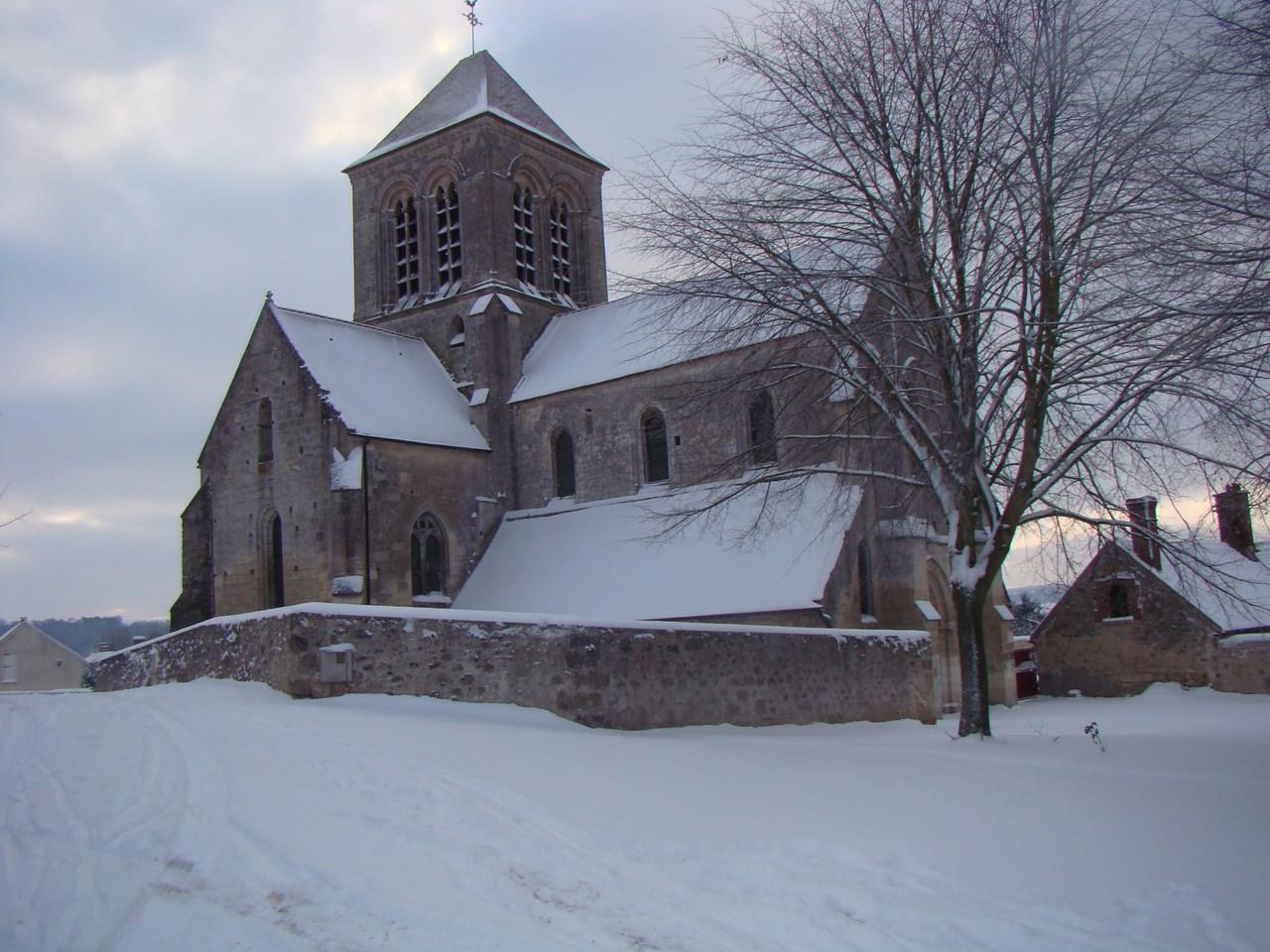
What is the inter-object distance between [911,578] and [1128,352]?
11.3m

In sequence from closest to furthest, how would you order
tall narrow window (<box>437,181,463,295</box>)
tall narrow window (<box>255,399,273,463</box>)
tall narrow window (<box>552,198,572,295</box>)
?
tall narrow window (<box>255,399,273,463</box>)
tall narrow window (<box>437,181,463,295</box>)
tall narrow window (<box>552,198,572,295</box>)

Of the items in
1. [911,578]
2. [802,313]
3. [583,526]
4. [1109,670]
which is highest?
[802,313]

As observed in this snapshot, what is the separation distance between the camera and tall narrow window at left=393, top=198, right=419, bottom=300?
32469 millimetres

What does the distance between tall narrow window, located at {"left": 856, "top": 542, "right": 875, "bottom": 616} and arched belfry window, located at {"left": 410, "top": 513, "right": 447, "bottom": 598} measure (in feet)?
32.0

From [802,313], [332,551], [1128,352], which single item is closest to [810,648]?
[802,313]

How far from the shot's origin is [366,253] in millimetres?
33125

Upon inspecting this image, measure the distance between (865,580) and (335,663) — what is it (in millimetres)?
13863

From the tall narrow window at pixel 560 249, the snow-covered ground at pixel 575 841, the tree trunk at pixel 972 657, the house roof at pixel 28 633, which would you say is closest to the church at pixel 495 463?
the tall narrow window at pixel 560 249

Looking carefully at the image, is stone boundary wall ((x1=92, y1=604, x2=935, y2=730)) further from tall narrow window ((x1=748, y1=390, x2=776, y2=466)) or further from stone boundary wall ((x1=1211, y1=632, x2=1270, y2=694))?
stone boundary wall ((x1=1211, y1=632, x2=1270, y2=694))

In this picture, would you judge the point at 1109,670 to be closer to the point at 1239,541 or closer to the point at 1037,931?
the point at 1239,541

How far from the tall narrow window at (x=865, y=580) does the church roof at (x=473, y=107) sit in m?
16.8

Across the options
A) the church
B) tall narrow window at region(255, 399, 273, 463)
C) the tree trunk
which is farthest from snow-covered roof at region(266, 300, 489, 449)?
the tree trunk

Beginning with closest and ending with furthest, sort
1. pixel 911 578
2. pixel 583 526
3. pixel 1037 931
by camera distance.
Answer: pixel 1037 931, pixel 911 578, pixel 583 526

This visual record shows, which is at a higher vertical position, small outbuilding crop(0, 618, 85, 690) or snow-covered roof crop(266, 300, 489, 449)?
snow-covered roof crop(266, 300, 489, 449)
